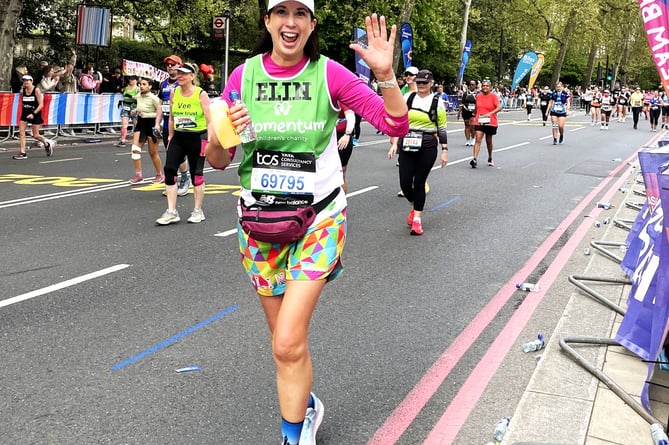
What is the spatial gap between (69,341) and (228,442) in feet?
5.79

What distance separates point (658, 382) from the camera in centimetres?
418

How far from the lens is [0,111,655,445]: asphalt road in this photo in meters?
3.79

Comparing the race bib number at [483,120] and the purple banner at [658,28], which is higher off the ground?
the purple banner at [658,28]

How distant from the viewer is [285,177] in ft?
10.5

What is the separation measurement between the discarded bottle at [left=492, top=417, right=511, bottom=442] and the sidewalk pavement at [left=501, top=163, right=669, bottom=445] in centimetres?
3

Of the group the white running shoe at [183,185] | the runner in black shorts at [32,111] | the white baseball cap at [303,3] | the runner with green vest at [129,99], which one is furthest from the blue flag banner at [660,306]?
the runner in black shorts at [32,111]

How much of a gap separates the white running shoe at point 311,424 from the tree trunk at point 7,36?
19.2 m

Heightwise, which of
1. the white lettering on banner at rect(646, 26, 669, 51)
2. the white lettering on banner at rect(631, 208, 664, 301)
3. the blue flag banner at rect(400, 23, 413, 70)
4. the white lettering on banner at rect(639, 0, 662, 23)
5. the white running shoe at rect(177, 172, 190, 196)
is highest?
the blue flag banner at rect(400, 23, 413, 70)

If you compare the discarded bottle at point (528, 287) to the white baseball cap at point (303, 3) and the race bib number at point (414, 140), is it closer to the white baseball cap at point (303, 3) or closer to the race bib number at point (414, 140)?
the race bib number at point (414, 140)

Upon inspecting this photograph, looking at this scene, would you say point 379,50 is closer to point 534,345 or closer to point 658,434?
point 658,434

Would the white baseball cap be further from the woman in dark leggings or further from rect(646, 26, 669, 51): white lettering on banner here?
the woman in dark leggings

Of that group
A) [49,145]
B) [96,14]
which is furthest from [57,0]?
[49,145]

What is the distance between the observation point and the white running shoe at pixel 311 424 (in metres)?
3.28

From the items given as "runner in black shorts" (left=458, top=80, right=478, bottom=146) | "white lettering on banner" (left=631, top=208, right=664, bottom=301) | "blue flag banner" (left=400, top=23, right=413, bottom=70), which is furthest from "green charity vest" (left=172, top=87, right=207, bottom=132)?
"blue flag banner" (left=400, top=23, right=413, bottom=70)
